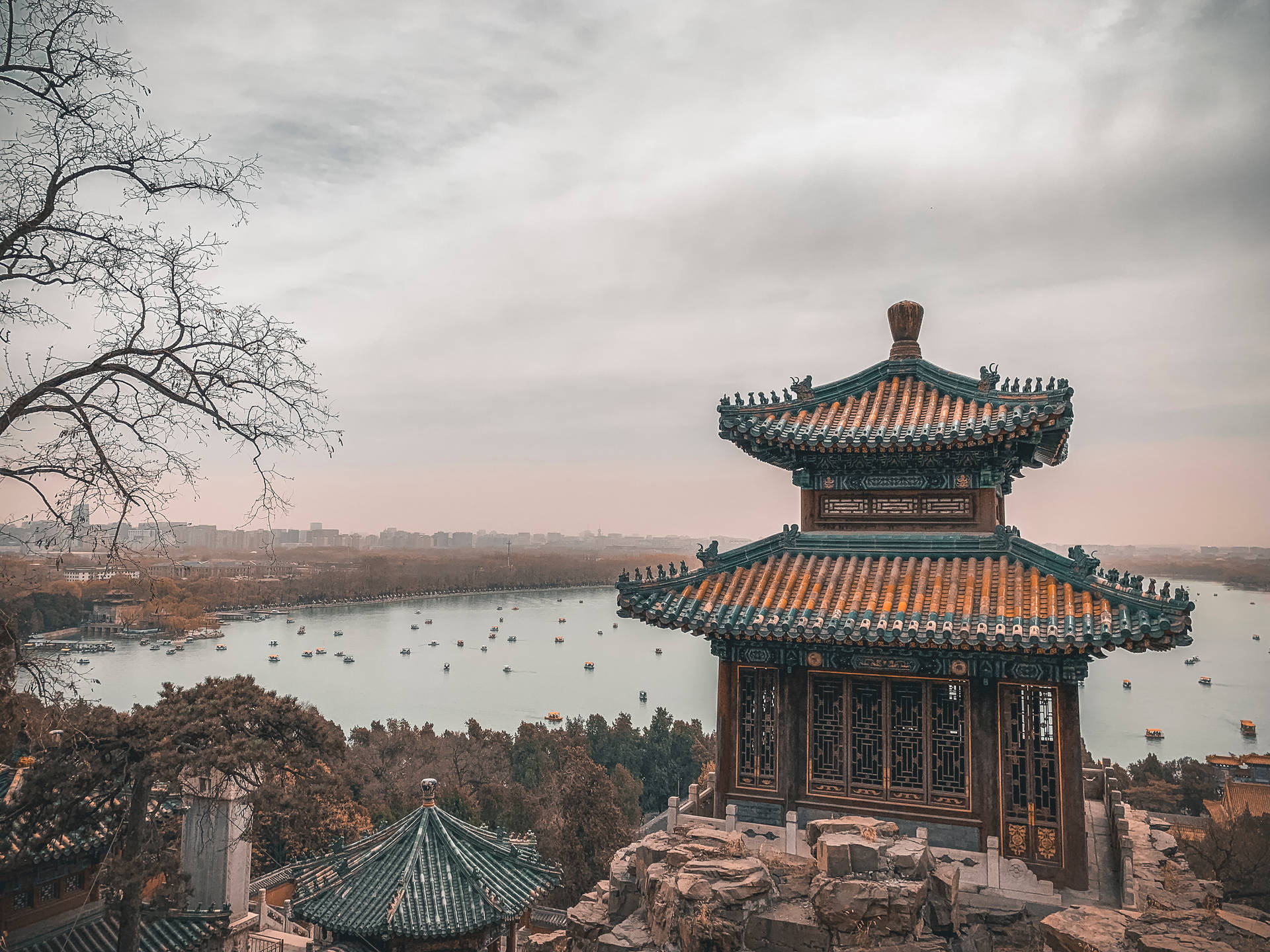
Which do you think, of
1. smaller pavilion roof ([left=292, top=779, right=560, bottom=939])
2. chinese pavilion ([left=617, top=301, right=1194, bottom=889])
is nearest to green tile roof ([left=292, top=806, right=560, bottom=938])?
smaller pavilion roof ([left=292, top=779, right=560, bottom=939])

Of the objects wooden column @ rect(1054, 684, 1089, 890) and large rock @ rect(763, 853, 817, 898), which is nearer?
large rock @ rect(763, 853, 817, 898)

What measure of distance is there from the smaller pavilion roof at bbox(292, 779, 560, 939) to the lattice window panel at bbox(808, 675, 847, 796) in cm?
644

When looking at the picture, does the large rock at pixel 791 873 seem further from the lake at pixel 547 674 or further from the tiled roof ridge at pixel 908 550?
the lake at pixel 547 674

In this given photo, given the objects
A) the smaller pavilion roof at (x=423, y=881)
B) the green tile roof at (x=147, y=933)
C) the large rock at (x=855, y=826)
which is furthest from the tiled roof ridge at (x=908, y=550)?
the green tile roof at (x=147, y=933)

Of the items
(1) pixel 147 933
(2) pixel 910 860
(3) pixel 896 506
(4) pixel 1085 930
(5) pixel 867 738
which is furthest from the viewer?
(1) pixel 147 933

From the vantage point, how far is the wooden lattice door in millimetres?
8883

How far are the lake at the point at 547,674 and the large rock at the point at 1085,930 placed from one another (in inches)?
1759

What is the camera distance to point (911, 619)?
905cm

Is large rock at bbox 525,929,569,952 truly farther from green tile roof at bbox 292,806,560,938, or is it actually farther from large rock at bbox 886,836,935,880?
large rock at bbox 886,836,935,880

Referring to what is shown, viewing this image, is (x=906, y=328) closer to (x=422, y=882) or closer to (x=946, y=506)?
(x=946, y=506)

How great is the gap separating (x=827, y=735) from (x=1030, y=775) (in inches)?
89.9

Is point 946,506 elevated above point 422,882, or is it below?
above

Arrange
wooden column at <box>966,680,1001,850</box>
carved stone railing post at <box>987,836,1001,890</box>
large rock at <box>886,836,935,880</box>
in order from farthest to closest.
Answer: wooden column at <box>966,680,1001,850</box>, carved stone railing post at <box>987,836,1001,890</box>, large rock at <box>886,836,935,880</box>

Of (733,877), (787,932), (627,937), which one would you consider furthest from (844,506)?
(627,937)
